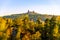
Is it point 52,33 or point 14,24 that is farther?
point 14,24

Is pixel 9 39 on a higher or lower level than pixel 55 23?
lower

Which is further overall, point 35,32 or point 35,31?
point 35,31

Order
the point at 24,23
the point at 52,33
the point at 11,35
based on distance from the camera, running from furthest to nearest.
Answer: the point at 24,23, the point at 11,35, the point at 52,33

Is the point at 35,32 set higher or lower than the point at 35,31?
lower

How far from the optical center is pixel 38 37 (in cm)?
9388

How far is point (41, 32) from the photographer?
99000mm

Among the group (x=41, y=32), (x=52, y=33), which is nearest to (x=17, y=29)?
(x=41, y=32)

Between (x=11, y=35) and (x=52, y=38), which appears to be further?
(x=11, y=35)

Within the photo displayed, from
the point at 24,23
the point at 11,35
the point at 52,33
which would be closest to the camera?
the point at 52,33

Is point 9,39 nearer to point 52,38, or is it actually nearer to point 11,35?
point 11,35

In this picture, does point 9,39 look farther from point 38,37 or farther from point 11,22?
point 11,22

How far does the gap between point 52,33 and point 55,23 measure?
5473mm

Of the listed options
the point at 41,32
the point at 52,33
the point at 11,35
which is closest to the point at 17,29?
the point at 11,35

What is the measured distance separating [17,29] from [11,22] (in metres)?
21.2
